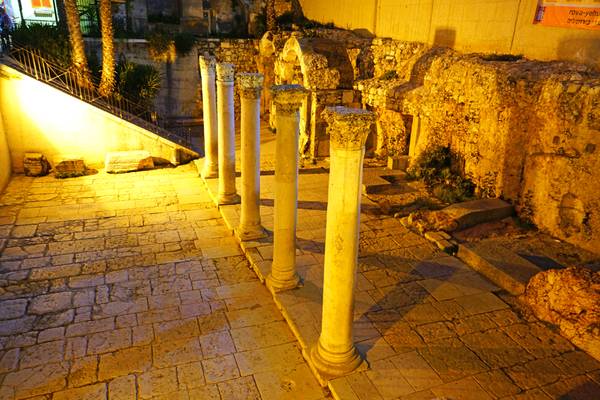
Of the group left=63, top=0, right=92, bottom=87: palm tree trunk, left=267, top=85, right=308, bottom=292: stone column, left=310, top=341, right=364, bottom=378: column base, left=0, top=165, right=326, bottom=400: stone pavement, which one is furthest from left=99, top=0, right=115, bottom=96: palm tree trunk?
left=310, top=341, right=364, bottom=378: column base

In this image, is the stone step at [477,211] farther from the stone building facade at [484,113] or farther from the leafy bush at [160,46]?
the leafy bush at [160,46]

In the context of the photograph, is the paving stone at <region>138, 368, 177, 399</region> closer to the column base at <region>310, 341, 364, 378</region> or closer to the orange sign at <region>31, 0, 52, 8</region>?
the column base at <region>310, 341, 364, 378</region>

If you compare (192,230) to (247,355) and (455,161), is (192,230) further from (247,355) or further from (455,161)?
(455,161)

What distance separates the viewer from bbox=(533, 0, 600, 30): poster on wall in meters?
7.68

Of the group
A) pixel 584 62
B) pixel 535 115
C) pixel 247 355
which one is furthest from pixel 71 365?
pixel 584 62

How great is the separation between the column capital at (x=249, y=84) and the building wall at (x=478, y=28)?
18.1 ft

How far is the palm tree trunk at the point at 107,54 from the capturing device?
46.4ft

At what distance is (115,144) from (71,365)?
Answer: 913 centimetres

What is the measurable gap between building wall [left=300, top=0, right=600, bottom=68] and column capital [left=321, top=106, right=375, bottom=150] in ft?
18.9

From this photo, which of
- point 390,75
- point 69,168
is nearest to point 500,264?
point 390,75

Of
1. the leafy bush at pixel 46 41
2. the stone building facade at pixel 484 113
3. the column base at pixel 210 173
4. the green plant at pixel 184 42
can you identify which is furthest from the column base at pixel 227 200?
the green plant at pixel 184 42

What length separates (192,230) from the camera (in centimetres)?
939

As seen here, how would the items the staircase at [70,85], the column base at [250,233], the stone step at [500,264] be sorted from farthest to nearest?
the staircase at [70,85]
the column base at [250,233]
the stone step at [500,264]

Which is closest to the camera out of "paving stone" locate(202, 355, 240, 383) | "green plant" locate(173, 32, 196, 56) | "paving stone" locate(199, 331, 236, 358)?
"paving stone" locate(202, 355, 240, 383)
